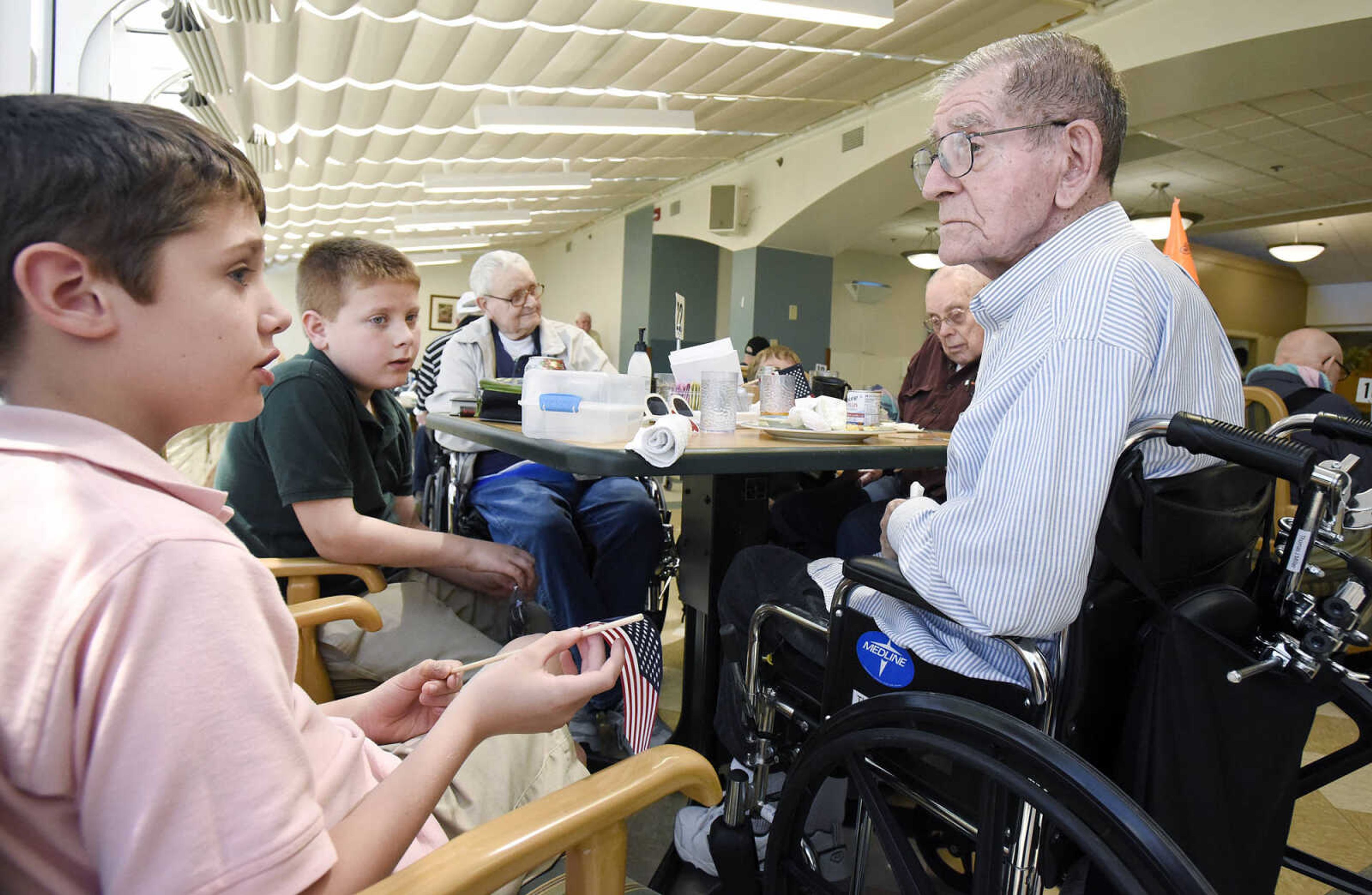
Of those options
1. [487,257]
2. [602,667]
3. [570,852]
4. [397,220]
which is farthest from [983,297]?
[397,220]

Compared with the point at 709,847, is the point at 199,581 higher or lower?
higher

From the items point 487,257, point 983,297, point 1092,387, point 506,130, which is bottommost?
point 1092,387

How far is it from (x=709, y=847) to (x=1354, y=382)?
14.8 meters

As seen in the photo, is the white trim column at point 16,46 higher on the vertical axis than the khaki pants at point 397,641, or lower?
higher

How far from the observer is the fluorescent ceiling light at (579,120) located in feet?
19.9

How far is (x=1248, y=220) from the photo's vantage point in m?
8.60

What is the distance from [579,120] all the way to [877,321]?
672 centimetres

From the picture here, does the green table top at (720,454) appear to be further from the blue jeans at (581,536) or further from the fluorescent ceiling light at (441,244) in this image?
the fluorescent ceiling light at (441,244)

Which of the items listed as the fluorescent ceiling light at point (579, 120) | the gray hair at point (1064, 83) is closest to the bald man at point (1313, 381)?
the gray hair at point (1064, 83)

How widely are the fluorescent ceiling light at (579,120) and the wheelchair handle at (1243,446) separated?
236 inches

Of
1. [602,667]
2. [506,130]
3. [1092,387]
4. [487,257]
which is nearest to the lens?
[602,667]

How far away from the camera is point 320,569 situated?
1440 mm

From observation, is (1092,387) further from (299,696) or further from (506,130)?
(506,130)

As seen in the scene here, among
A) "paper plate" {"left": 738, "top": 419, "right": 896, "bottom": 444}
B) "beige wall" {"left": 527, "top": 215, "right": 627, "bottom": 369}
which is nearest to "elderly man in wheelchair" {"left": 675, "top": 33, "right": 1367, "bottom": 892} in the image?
"paper plate" {"left": 738, "top": 419, "right": 896, "bottom": 444}
